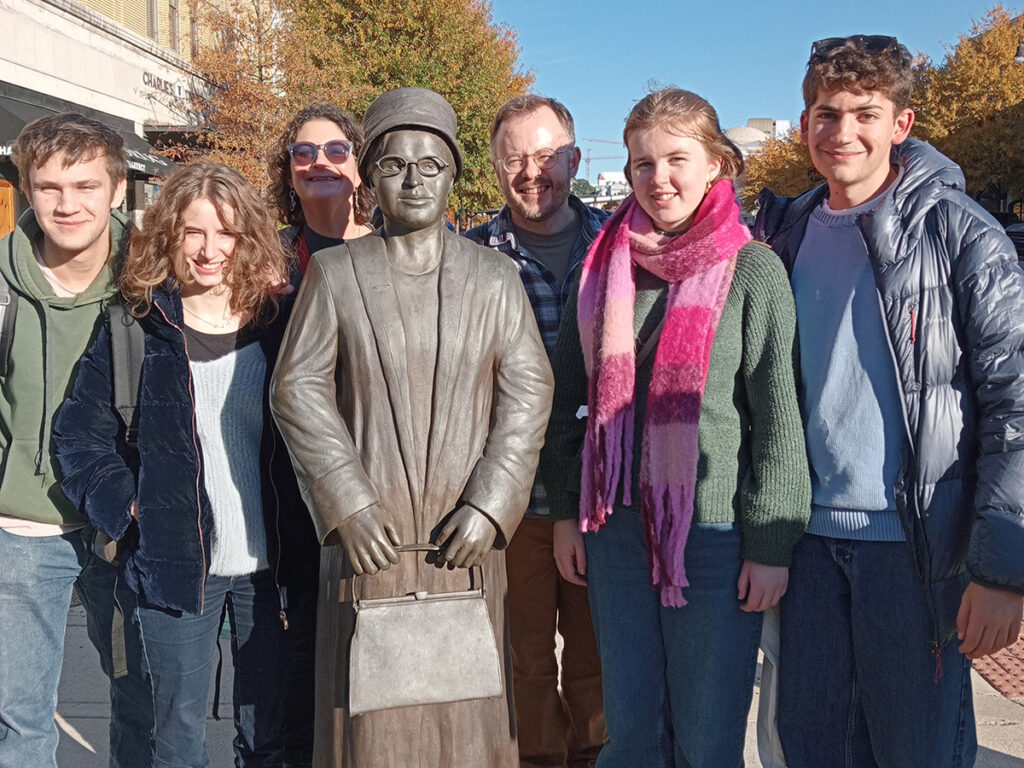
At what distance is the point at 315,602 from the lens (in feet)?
9.28

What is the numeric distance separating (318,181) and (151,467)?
1454 mm

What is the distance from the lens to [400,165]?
2.25 metres

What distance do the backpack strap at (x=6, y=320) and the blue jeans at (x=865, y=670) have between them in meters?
2.25

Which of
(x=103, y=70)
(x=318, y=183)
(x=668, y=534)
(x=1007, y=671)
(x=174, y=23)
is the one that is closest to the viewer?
(x=668, y=534)

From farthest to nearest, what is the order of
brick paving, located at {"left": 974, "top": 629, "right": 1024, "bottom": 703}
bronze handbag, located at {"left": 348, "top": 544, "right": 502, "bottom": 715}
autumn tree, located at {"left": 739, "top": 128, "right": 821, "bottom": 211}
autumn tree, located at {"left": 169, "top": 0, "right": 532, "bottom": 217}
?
autumn tree, located at {"left": 739, "top": 128, "right": 821, "bottom": 211} < autumn tree, located at {"left": 169, "top": 0, "right": 532, "bottom": 217} < brick paving, located at {"left": 974, "top": 629, "right": 1024, "bottom": 703} < bronze handbag, located at {"left": 348, "top": 544, "right": 502, "bottom": 715}

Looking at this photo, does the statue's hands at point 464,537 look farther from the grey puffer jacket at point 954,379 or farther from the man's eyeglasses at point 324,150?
the man's eyeglasses at point 324,150

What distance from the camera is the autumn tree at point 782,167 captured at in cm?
3056

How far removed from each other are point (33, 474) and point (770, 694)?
219 cm

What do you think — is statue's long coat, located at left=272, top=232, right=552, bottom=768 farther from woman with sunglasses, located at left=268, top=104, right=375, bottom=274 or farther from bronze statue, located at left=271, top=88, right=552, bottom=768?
woman with sunglasses, located at left=268, top=104, right=375, bottom=274

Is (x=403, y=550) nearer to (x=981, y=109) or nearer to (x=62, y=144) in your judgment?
(x=62, y=144)

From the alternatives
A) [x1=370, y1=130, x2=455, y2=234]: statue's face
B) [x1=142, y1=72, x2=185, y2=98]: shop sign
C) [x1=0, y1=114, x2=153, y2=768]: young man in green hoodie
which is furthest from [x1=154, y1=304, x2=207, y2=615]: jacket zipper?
[x1=142, y1=72, x2=185, y2=98]: shop sign

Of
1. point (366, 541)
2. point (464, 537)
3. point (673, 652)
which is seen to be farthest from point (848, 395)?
point (366, 541)

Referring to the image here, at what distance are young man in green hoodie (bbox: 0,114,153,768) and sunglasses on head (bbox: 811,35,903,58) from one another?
2038 millimetres

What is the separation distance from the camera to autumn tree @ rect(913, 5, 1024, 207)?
22609 millimetres
